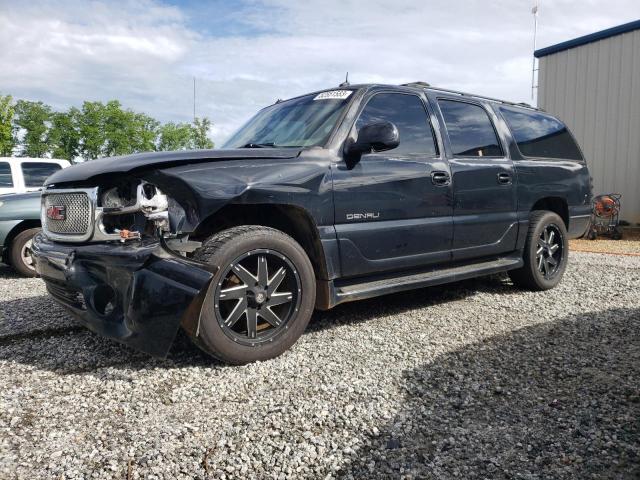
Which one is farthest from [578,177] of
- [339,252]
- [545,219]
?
[339,252]

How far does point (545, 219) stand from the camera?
5.11 meters

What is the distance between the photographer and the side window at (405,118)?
3867mm

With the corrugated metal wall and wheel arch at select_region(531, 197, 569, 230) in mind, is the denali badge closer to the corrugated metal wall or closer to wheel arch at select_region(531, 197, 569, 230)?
wheel arch at select_region(531, 197, 569, 230)

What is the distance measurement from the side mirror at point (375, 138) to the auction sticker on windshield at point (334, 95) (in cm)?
53

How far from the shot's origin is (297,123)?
12.7 ft

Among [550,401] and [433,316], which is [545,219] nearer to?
[433,316]

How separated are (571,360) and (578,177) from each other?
3048 mm

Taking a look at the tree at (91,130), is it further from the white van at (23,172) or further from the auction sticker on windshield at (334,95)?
the auction sticker on windshield at (334,95)

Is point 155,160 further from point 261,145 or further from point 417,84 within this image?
point 417,84

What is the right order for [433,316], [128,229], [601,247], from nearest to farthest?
[128,229]
[433,316]
[601,247]

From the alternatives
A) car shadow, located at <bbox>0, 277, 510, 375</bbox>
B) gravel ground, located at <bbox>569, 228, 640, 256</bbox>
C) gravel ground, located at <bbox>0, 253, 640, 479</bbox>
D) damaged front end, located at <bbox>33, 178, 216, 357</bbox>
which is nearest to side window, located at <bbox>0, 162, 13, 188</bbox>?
car shadow, located at <bbox>0, 277, 510, 375</bbox>

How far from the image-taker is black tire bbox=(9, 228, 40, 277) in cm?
665

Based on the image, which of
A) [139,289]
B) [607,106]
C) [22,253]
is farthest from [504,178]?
[607,106]

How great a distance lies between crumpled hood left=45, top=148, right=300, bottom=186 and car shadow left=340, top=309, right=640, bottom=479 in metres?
1.64
